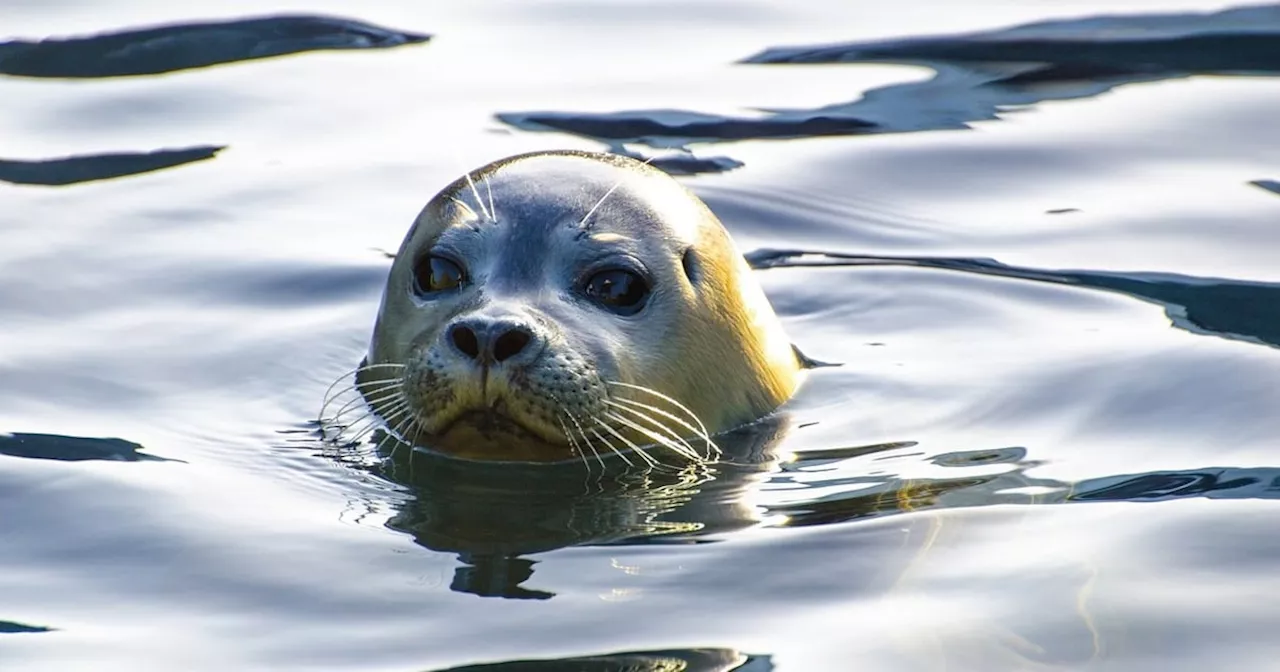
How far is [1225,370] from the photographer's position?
6324mm

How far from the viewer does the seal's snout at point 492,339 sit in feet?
17.6

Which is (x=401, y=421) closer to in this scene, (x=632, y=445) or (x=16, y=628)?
(x=632, y=445)

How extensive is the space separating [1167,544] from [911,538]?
555 millimetres

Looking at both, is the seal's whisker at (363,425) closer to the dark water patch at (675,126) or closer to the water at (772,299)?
the water at (772,299)

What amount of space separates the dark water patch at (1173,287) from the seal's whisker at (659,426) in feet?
5.82

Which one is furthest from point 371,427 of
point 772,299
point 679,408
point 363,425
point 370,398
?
point 772,299

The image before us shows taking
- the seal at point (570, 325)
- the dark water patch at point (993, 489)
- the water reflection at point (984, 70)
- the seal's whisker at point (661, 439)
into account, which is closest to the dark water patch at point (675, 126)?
the water reflection at point (984, 70)

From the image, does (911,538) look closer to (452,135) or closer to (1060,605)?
(1060,605)

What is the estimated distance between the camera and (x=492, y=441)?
18.5 feet

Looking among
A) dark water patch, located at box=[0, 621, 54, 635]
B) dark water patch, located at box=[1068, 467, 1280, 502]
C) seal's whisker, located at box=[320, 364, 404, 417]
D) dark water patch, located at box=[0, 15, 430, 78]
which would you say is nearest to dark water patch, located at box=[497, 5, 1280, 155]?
dark water patch, located at box=[0, 15, 430, 78]

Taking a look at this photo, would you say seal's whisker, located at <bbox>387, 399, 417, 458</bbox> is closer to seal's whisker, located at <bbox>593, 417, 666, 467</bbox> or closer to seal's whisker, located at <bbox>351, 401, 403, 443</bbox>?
seal's whisker, located at <bbox>351, 401, 403, 443</bbox>

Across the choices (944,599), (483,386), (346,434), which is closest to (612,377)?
(483,386)

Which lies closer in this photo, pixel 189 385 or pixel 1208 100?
Result: pixel 189 385

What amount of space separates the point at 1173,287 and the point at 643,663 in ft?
11.6
